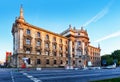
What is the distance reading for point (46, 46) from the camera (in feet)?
219

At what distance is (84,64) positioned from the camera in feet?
276

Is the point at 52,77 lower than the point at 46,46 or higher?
lower

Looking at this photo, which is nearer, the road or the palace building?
the road

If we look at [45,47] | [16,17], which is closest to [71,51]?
[45,47]

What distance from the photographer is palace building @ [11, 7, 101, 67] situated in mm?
57656

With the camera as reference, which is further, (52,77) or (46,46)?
(46,46)

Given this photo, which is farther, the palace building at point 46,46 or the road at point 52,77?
the palace building at point 46,46

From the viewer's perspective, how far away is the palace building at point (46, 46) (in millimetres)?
57656

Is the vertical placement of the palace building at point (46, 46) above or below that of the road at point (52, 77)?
above

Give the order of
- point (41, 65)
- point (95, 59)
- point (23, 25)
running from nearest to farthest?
point (23, 25)
point (41, 65)
point (95, 59)

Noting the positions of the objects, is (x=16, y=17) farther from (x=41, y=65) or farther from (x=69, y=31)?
(x=69, y=31)

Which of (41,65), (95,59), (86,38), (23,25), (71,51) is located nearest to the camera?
(23,25)

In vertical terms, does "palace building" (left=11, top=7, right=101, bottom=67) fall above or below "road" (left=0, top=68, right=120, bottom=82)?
above

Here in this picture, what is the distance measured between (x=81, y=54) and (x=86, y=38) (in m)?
8.93
